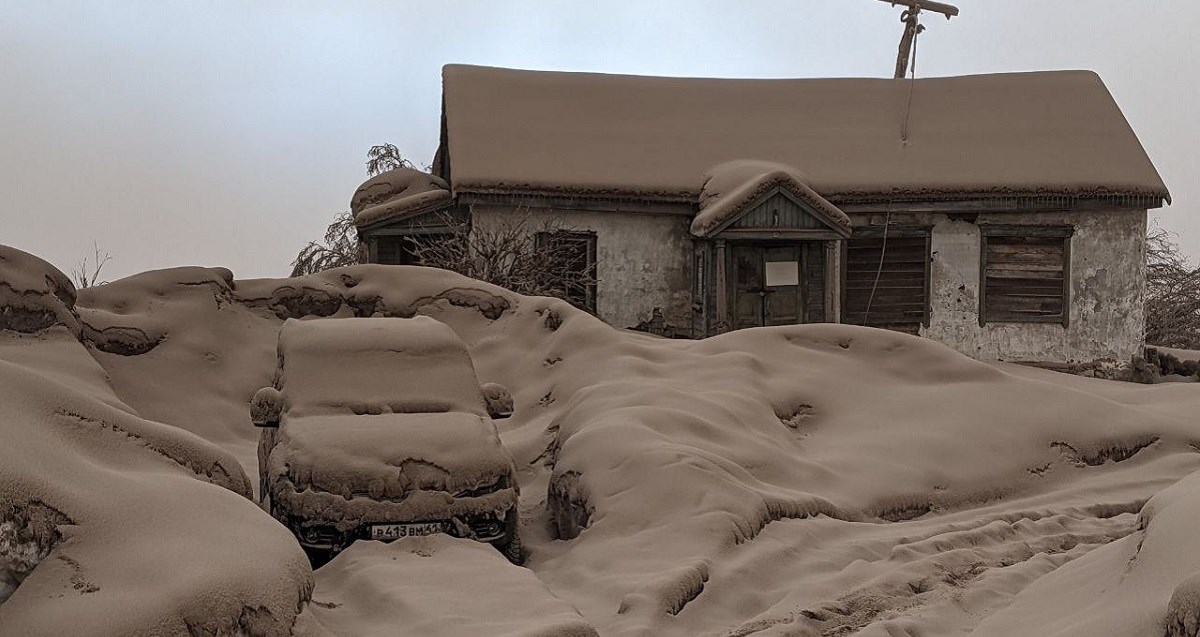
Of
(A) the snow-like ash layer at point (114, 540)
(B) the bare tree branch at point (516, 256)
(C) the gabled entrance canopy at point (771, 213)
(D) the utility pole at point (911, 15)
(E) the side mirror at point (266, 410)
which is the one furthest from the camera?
(D) the utility pole at point (911, 15)

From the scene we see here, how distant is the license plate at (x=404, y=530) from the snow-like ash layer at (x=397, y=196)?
13.3 m

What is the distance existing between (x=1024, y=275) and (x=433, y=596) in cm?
1697

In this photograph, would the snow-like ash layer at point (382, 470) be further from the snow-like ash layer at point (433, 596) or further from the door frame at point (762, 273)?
the door frame at point (762, 273)

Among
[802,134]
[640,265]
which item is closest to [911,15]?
[802,134]

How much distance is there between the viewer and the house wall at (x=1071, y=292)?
19.9m

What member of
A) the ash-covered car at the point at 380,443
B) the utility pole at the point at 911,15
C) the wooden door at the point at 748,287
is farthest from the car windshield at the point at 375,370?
the utility pole at the point at 911,15

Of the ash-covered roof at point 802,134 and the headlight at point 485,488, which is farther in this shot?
the ash-covered roof at point 802,134

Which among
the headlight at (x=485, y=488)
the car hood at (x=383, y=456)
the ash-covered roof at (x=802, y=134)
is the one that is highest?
the ash-covered roof at (x=802, y=134)

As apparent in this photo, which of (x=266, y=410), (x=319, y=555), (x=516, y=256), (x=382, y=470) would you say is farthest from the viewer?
(x=516, y=256)

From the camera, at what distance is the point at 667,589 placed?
19.8 ft

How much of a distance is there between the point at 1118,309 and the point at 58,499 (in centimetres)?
1917

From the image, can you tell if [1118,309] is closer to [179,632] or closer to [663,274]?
[663,274]

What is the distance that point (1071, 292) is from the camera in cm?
2005

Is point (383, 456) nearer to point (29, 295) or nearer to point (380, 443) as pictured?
point (380, 443)
